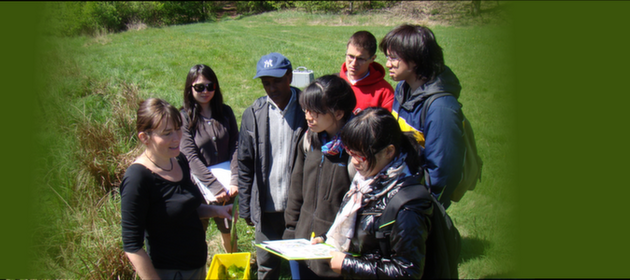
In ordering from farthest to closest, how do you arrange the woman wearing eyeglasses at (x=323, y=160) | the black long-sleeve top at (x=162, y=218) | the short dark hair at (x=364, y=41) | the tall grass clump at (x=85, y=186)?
the tall grass clump at (x=85, y=186)
the short dark hair at (x=364, y=41)
the woman wearing eyeglasses at (x=323, y=160)
the black long-sleeve top at (x=162, y=218)

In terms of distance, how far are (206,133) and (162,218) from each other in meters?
1.32

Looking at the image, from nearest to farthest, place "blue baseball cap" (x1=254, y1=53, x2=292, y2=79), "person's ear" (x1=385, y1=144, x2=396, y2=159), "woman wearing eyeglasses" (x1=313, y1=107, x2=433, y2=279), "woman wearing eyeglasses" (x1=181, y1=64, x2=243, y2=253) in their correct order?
"woman wearing eyeglasses" (x1=313, y1=107, x2=433, y2=279), "person's ear" (x1=385, y1=144, x2=396, y2=159), "blue baseball cap" (x1=254, y1=53, x2=292, y2=79), "woman wearing eyeglasses" (x1=181, y1=64, x2=243, y2=253)

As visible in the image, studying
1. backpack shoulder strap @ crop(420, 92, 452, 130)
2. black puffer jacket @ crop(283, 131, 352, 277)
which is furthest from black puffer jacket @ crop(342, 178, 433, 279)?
backpack shoulder strap @ crop(420, 92, 452, 130)

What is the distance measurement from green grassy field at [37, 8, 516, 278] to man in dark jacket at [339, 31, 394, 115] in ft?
2.21

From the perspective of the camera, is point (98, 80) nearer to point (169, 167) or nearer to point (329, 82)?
point (169, 167)

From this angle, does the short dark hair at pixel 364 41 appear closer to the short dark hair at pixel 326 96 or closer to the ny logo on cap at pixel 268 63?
the ny logo on cap at pixel 268 63

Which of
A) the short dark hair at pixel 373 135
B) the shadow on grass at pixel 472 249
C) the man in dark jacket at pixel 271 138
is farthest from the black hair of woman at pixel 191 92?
the shadow on grass at pixel 472 249

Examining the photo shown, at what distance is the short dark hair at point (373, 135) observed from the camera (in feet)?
5.62

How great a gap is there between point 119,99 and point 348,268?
654cm

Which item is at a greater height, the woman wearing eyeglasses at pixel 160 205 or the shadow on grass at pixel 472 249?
the woman wearing eyeglasses at pixel 160 205

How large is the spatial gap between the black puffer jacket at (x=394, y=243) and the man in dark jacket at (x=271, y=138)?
1.00 m

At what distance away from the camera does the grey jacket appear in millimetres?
2623

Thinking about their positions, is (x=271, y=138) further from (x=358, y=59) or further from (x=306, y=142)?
(x=358, y=59)

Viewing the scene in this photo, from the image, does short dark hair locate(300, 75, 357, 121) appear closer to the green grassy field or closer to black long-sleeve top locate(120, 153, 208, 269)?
the green grassy field
